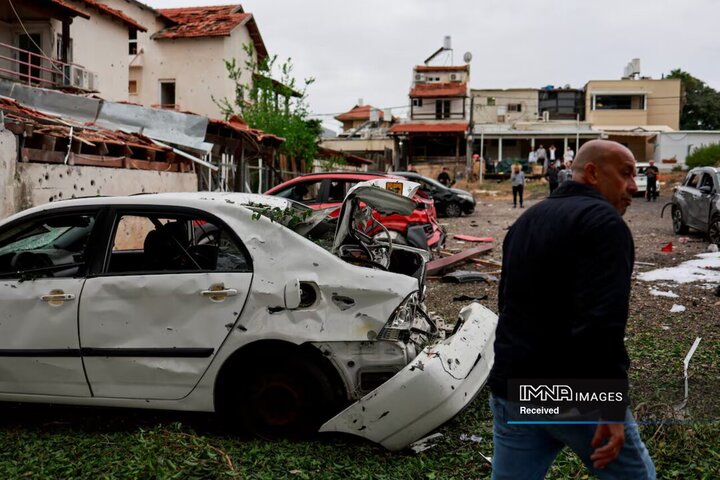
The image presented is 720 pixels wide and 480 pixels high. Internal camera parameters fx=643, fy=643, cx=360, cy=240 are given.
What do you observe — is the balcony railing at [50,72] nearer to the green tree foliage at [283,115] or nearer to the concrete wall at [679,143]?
the green tree foliage at [283,115]

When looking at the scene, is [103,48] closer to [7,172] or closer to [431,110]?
[7,172]

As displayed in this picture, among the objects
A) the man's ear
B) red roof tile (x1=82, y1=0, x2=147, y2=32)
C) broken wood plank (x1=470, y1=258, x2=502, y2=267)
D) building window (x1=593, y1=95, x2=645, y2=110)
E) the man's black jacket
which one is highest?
building window (x1=593, y1=95, x2=645, y2=110)

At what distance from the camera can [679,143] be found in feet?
144

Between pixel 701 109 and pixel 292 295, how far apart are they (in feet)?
223

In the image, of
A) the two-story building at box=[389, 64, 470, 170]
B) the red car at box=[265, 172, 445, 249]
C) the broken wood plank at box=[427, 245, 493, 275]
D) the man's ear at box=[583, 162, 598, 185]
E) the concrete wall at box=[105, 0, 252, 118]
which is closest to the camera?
the man's ear at box=[583, 162, 598, 185]

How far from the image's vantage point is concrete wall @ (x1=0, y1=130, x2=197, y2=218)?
9.47 m

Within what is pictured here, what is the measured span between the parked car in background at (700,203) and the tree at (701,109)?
2039 inches

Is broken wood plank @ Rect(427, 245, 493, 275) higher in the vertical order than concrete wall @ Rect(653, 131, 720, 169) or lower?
lower

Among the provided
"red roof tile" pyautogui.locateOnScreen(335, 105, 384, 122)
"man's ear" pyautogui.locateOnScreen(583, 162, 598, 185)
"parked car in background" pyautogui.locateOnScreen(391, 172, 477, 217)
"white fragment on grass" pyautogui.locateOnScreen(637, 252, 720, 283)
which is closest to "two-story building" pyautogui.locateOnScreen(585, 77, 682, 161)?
"red roof tile" pyautogui.locateOnScreen(335, 105, 384, 122)

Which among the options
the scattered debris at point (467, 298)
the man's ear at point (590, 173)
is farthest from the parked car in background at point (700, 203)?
the man's ear at point (590, 173)

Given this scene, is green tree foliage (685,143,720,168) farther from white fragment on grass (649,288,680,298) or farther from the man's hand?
the man's hand

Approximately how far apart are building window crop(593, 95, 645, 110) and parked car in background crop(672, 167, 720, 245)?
4018 centimetres

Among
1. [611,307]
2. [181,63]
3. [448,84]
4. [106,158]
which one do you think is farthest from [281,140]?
[448,84]

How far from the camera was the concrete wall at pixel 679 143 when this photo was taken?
43812 millimetres
